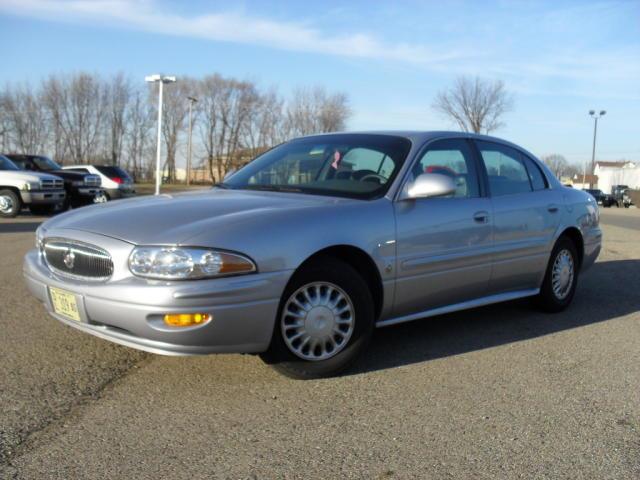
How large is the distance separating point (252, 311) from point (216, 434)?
65cm

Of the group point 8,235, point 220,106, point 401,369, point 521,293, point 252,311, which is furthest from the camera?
point 220,106

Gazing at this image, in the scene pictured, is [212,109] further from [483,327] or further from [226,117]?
[483,327]

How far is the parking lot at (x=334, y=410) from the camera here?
107 inches

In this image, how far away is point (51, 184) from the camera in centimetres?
1560

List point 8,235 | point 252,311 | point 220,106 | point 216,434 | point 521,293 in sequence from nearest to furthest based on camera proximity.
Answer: point 216,434
point 252,311
point 521,293
point 8,235
point 220,106

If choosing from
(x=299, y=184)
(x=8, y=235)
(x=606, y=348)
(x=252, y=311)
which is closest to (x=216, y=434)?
(x=252, y=311)

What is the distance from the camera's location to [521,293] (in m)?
5.29

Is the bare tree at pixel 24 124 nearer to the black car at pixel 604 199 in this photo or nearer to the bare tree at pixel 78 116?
the bare tree at pixel 78 116

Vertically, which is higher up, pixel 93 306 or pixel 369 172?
pixel 369 172

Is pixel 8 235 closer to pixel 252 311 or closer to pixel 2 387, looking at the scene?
pixel 2 387

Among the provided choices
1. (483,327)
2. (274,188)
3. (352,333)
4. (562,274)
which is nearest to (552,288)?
(562,274)

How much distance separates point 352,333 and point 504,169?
2274 millimetres

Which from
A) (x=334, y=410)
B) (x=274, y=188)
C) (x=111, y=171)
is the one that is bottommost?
(x=334, y=410)

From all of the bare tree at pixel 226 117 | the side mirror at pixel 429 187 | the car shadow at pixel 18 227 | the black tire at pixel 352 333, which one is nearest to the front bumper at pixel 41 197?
the car shadow at pixel 18 227
